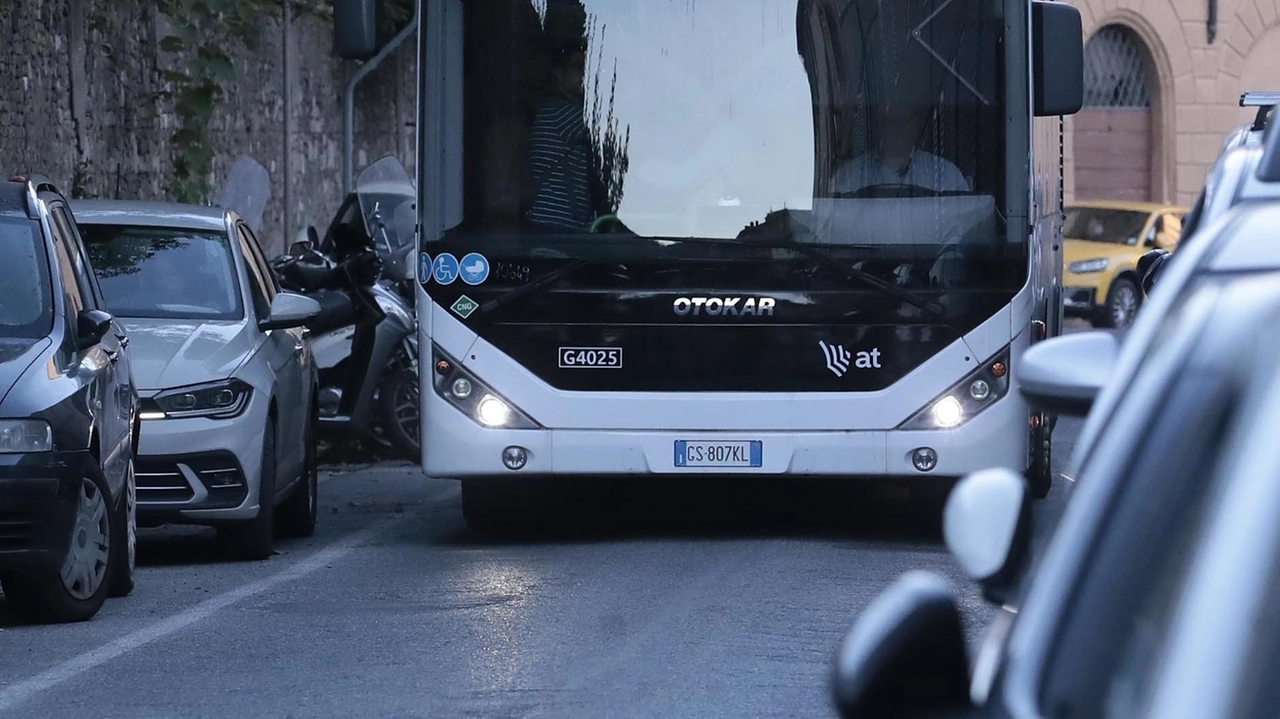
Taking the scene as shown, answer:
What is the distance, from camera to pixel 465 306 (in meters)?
10.6

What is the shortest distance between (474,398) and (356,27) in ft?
5.81

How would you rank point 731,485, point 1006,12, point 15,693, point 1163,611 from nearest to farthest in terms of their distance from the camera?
point 1163,611 < point 15,693 < point 1006,12 < point 731,485

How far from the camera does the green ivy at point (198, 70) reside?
62.0 ft

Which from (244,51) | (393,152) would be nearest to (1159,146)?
(393,152)

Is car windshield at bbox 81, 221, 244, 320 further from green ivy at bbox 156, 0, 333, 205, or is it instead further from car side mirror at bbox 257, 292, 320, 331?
green ivy at bbox 156, 0, 333, 205

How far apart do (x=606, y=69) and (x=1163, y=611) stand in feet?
28.0

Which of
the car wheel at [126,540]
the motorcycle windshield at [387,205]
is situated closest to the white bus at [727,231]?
the car wheel at [126,540]

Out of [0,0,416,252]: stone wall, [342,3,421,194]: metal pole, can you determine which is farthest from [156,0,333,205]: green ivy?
[342,3,421,194]: metal pole

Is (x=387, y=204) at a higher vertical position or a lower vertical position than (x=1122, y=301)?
higher

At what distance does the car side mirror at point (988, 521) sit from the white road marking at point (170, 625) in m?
4.30

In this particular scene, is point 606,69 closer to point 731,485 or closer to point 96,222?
point 96,222

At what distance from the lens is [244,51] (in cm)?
2256

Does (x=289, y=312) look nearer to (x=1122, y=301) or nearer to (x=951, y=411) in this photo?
(x=951, y=411)

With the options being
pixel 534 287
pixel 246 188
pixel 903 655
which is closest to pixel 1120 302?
pixel 246 188
